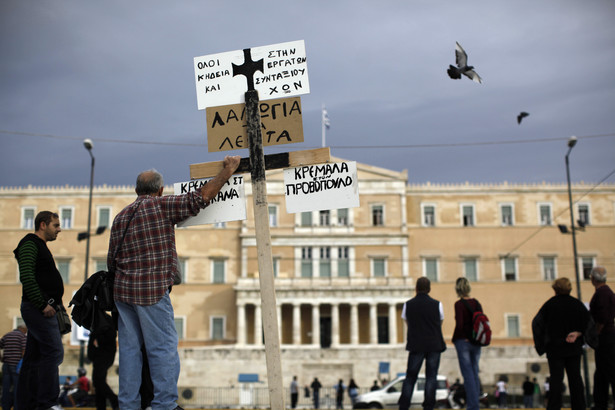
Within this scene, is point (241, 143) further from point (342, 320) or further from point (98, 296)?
point (342, 320)

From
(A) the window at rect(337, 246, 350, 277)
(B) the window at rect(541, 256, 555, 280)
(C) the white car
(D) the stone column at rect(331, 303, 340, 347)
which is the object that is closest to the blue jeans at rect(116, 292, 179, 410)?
(C) the white car

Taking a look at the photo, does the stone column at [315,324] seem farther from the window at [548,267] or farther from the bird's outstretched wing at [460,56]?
the bird's outstretched wing at [460,56]

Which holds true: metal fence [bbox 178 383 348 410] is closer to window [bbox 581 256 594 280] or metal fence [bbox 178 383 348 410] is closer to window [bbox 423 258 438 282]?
window [bbox 423 258 438 282]

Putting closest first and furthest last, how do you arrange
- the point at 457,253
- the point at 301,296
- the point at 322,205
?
the point at 322,205, the point at 301,296, the point at 457,253

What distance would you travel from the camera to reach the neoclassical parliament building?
4447cm

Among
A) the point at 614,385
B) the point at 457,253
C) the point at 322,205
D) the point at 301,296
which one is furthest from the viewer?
the point at 457,253

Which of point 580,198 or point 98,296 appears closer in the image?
point 98,296

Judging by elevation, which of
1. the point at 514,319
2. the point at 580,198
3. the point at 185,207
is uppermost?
the point at 580,198

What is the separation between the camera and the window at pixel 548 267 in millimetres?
47031

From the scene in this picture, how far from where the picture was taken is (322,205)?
16.5ft

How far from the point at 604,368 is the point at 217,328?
130 ft

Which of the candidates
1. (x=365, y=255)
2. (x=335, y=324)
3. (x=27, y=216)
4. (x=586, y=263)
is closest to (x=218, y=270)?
(x=335, y=324)

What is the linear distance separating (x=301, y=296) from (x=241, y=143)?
39.5 meters

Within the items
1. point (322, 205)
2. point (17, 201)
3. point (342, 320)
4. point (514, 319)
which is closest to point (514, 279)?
point (514, 319)
